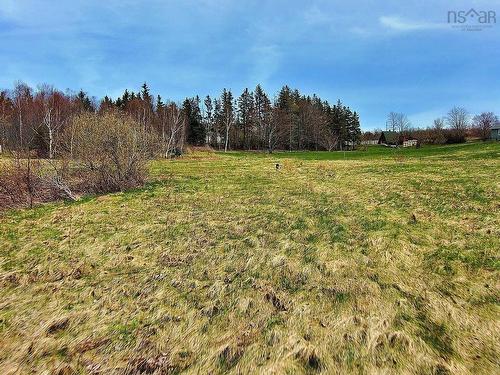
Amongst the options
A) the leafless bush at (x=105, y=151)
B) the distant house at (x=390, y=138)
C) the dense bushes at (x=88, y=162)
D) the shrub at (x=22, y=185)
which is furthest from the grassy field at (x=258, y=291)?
the distant house at (x=390, y=138)

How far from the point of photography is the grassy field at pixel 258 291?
3.92 meters

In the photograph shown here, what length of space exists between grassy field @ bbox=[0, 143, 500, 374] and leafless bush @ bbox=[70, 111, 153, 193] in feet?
14.1

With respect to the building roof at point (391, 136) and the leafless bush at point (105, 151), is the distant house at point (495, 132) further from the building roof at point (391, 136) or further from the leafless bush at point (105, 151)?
the leafless bush at point (105, 151)

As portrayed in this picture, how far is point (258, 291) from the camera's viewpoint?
5254mm

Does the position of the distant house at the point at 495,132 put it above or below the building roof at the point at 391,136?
below

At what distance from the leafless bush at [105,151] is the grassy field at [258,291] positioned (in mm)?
4302

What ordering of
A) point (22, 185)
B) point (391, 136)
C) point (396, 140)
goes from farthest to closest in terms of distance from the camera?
point (391, 136) < point (396, 140) < point (22, 185)

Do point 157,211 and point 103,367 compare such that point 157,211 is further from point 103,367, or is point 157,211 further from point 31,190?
point 103,367

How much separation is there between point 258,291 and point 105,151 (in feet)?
35.5

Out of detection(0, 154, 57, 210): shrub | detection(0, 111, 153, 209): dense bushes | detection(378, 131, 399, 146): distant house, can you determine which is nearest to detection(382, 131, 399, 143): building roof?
detection(378, 131, 399, 146): distant house

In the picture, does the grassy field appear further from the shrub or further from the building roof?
the building roof

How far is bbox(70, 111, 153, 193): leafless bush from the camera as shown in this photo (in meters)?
13.5

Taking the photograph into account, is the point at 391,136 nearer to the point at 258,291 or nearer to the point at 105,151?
the point at 105,151

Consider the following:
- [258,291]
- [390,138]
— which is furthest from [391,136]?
[258,291]
